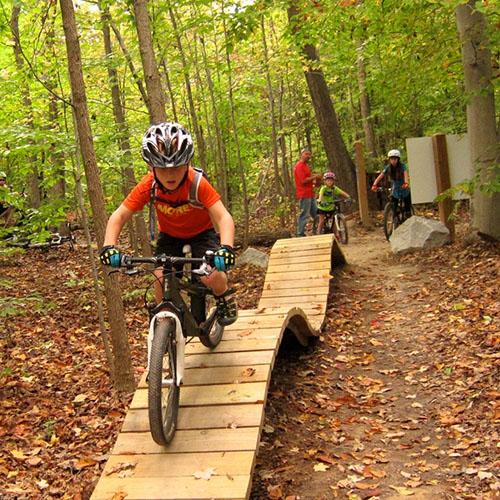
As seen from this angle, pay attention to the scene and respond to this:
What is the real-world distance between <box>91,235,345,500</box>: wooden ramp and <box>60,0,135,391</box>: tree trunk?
89 cm

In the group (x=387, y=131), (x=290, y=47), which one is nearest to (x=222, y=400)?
(x=290, y=47)

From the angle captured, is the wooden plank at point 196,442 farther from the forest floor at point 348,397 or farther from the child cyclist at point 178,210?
the child cyclist at point 178,210

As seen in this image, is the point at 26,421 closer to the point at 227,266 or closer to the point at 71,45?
the point at 227,266

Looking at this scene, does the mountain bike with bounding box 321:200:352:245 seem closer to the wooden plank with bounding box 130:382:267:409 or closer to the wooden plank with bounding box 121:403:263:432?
the wooden plank with bounding box 130:382:267:409

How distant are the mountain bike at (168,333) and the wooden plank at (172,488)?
317 millimetres

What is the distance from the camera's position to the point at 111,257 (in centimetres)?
379

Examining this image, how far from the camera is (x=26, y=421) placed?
5441 millimetres

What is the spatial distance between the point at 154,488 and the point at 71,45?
420 centimetres

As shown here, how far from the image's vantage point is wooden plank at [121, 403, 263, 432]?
420 cm

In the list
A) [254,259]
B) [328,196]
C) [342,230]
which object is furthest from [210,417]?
[342,230]

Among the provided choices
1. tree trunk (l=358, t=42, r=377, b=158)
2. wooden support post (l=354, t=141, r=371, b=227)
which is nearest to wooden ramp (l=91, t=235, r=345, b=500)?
wooden support post (l=354, t=141, r=371, b=227)

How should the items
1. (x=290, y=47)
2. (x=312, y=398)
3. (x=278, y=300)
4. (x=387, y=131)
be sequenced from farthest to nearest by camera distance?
(x=387, y=131) → (x=290, y=47) → (x=278, y=300) → (x=312, y=398)

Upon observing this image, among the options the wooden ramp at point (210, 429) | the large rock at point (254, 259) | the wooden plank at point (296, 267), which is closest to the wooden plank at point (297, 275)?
the wooden plank at point (296, 267)

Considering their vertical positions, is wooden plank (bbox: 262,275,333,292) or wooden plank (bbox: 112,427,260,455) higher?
wooden plank (bbox: 112,427,260,455)
